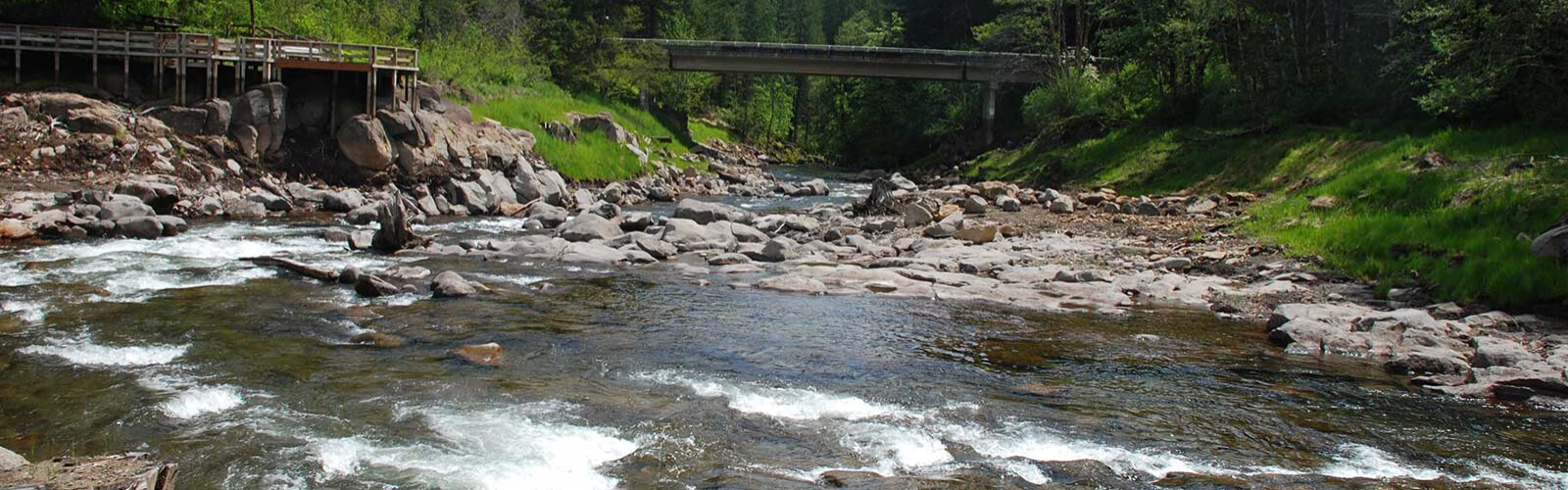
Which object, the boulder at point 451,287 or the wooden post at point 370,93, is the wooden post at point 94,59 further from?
the boulder at point 451,287

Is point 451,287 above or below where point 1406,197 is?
below

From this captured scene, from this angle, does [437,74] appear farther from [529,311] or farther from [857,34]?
[857,34]

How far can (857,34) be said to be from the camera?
88625 millimetres

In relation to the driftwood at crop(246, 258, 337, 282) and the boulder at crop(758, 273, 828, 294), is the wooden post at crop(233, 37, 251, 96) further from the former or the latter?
the boulder at crop(758, 273, 828, 294)

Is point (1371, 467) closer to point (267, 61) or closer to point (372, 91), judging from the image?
point (372, 91)

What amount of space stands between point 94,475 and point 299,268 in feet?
46.4

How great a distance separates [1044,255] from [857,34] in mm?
68250

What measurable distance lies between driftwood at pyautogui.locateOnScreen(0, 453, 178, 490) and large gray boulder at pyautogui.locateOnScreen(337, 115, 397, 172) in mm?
28843

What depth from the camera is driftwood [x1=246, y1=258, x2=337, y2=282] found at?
→ 742 inches

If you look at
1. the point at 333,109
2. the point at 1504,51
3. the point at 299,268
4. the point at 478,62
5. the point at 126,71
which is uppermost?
the point at 1504,51

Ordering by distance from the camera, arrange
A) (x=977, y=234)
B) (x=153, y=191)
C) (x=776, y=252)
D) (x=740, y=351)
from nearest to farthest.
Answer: (x=740, y=351), (x=776, y=252), (x=977, y=234), (x=153, y=191)

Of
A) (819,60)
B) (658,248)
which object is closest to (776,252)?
(658,248)

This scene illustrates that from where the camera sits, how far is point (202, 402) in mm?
10836

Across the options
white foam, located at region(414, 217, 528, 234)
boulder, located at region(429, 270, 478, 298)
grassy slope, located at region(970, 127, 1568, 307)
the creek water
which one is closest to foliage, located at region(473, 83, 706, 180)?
white foam, located at region(414, 217, 528, 234)
